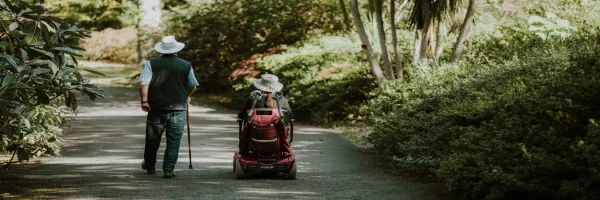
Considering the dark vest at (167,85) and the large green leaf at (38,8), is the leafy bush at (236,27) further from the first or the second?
the large green leaf at (38,8)

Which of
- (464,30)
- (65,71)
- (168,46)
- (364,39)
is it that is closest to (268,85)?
(168,46)

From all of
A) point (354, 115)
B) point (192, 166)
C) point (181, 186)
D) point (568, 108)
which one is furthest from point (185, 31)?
point (568, 108)

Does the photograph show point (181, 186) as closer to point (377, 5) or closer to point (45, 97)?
point (45, 97)

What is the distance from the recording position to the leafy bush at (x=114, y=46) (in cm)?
4475

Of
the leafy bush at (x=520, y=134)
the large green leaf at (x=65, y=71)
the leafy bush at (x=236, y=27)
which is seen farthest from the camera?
the leafy bush at (x=236, y=27)

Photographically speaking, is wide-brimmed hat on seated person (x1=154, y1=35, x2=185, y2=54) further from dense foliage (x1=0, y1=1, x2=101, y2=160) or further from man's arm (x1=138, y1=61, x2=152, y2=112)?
dense foliage (x1=0, y1=1, x2=101, y2=160)

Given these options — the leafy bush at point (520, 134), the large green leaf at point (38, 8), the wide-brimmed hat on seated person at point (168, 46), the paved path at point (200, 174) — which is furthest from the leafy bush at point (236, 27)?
the large green leaf at point (38, 8)

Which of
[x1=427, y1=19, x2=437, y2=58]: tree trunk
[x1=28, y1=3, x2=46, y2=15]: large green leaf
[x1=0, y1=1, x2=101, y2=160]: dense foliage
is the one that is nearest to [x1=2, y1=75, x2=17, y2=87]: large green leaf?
[x1=0, y1=1, x2=101, y2=160]: dense foliage

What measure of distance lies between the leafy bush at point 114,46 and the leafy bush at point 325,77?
25236 mm

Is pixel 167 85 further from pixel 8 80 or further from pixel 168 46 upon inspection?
pixel 8 80

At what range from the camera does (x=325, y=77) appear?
18688mm

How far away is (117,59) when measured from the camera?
4516 cm

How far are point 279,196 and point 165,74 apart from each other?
8.62 feet

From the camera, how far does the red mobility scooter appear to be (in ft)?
31.7
